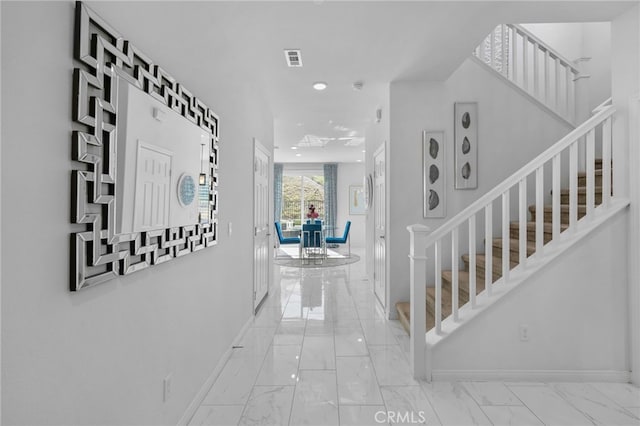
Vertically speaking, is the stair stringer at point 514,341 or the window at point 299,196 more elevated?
the window at point 299,196

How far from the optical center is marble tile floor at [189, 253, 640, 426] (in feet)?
6.51

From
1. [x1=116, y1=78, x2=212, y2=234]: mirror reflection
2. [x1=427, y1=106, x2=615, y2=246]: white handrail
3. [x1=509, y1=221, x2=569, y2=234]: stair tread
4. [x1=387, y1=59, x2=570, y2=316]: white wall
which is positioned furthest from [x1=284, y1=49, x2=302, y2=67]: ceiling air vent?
[x1=509, y1=221, x2=569, y2=234]: stair tread

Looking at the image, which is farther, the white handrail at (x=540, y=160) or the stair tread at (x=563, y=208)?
the stair tread at (x=563, y=208)

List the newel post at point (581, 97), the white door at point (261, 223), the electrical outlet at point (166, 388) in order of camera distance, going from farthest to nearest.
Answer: the white door at point (261, 223), the newel post at point (581, 97), the electrical outlet at point (166, 388)

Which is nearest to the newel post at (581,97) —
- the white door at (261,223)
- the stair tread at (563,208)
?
the stair tread at (563,208)

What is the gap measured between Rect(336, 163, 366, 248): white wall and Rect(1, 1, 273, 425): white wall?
29.7 ft

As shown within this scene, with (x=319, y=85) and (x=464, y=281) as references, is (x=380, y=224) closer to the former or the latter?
(x=464, y=281)

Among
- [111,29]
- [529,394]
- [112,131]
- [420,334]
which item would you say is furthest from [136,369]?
[529,394]

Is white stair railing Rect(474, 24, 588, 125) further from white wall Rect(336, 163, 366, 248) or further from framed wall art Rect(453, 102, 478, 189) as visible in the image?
white wall Rect(336, 163, 366, 248)

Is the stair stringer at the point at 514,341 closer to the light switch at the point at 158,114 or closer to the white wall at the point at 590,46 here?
the white wall at the point at 590,46

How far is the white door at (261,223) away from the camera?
3.88 metres

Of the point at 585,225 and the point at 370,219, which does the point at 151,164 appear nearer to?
the point at 585,225

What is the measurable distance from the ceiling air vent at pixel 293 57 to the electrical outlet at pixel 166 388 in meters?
2.62

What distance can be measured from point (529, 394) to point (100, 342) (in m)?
2.57
